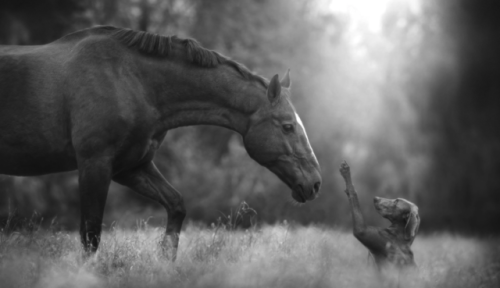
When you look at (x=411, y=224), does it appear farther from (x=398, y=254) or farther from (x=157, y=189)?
(x=157, y=189)

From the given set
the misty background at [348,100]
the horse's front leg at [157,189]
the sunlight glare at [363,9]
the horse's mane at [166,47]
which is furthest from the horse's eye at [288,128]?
the sunlight glare at [363,9]

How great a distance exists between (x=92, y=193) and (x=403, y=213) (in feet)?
9.34

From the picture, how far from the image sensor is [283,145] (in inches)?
218

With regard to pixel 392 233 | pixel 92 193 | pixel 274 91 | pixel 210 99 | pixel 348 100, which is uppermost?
pixel 348 100

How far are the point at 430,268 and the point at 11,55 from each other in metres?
4.74

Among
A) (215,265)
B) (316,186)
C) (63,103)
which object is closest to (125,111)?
(63,103)

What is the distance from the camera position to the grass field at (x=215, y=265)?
3.86 meters

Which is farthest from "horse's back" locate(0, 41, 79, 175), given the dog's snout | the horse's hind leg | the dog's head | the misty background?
the misty background

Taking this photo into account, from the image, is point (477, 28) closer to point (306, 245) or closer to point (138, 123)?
point (306, 245)

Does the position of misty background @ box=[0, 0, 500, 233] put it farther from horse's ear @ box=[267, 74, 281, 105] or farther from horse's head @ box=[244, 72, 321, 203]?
horse's ear @ box=[267, 74, 281, 105]

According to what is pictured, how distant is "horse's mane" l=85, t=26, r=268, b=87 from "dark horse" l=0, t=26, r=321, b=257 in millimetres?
10

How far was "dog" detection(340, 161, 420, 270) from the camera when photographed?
4840 mm

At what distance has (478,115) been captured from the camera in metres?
10.9

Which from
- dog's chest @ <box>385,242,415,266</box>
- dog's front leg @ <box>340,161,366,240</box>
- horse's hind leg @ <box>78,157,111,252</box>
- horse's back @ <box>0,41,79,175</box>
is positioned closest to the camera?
dog's chest @ <box>385,242,415,266</box>
